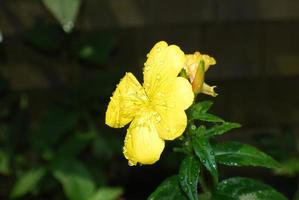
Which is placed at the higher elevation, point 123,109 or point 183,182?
point 123,109

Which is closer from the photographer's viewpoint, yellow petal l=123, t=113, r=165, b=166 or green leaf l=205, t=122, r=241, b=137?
yellow petal l=123, t=113, r=165, b=166

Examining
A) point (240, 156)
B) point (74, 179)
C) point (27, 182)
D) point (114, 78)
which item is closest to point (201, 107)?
point (240, 156)

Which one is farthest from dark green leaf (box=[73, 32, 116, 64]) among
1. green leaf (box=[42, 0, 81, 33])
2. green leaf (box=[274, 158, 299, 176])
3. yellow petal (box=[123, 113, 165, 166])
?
yellow petal (box=[123, 113, 165, 166])

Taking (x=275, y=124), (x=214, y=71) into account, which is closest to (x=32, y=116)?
(x=214, y=71)

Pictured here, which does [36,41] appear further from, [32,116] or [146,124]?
[146,124]

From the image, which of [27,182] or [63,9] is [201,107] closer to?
[63,9]

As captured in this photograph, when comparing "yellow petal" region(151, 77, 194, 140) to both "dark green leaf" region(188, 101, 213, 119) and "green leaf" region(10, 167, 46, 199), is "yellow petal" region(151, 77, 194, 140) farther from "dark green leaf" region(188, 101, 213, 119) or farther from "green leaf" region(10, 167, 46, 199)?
"green leaf" region(10, 167, 46, 199)
